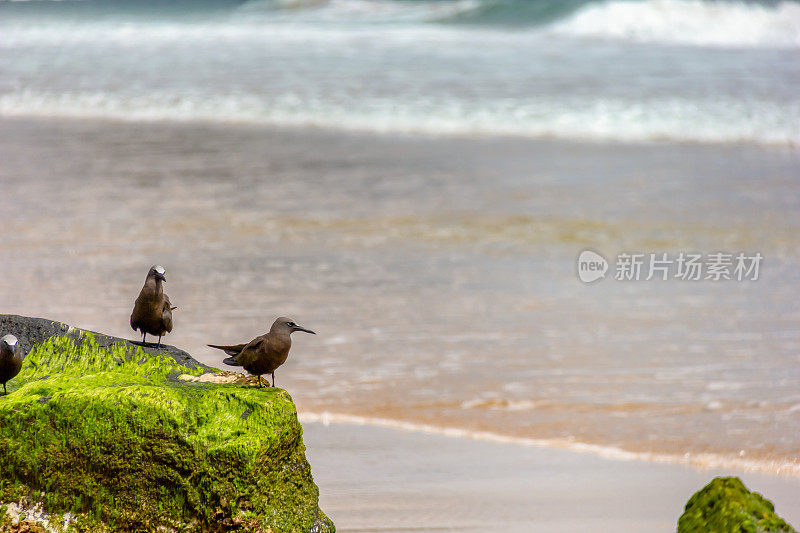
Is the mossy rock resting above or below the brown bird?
below

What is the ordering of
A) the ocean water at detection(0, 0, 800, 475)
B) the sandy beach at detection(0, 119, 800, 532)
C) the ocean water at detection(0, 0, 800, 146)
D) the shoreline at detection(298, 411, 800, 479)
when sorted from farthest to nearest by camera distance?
the ocean water at detection(0, 0, 800, 146) → the ocean water at detection(0, 0, 800, 475) → the shoreline at detection(298, 411, 800, 479) → the sandy beach at detection(0, 119, 800, 532)

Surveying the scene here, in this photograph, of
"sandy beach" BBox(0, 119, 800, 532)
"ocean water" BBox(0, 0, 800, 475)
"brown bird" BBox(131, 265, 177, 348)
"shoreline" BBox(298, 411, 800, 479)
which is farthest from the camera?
"ocean water" BBox(0, 0, 800, 475)

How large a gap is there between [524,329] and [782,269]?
7.25 ft

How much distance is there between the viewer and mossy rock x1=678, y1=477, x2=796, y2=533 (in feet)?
7.88

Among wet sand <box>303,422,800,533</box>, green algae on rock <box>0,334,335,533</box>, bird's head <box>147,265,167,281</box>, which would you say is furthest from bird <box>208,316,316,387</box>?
wet sand <box>303,422,800,533</box>

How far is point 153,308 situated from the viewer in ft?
9.27

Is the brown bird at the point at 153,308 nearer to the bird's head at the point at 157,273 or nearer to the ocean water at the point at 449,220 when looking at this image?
the bird's head at the point at 157,273

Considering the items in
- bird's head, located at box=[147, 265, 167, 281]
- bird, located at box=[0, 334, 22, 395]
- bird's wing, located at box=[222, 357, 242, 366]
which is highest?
bird's head, located at box=[147, 265, 167, 281]

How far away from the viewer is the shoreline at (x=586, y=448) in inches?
146

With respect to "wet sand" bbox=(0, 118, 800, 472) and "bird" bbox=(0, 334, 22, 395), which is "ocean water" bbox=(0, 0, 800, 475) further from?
"bird" bbox=(0, 334, 22, 395)

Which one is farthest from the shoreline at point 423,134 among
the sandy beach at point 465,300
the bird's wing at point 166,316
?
the bird's wing at point 166,316

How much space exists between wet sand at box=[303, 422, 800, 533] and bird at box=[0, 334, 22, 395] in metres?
1.21

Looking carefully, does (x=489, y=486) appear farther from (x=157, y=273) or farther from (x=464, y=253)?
(x=464, y=253)

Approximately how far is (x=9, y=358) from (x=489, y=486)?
5.83 ft
